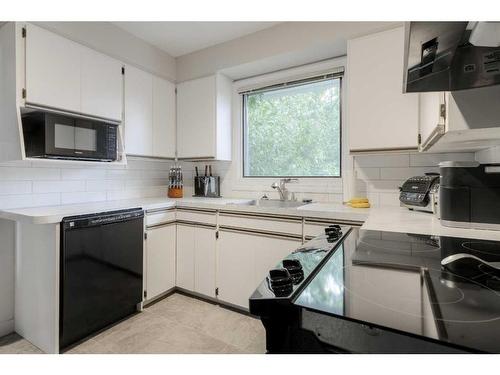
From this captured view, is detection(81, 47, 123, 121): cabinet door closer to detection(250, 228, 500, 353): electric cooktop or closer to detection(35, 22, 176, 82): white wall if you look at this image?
detection(35, 22, 176, 82): white wall

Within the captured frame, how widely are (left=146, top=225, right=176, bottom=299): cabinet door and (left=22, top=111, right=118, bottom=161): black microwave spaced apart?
765 millimetres

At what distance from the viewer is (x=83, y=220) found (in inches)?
69.9

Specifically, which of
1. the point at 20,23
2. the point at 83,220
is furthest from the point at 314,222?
the point at 20,23

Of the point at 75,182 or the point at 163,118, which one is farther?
the point at 163,118

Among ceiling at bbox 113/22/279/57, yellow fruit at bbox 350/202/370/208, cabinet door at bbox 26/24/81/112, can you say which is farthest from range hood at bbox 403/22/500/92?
cabinet door at bbox 26/24/81/112

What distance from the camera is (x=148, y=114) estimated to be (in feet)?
8.68

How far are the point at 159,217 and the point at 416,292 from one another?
6.95 ft

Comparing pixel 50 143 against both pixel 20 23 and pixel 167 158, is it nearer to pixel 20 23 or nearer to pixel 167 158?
pixel 20 23

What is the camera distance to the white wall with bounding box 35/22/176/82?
2.00 metres

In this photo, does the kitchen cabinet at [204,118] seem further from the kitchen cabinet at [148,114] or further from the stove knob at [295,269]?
the stove knob at [295,269]

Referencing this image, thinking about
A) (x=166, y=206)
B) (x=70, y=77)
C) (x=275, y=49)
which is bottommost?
(x=166, y=206)

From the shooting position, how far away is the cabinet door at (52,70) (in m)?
1.79

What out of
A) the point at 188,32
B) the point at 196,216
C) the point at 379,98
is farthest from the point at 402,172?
the point at 188,32

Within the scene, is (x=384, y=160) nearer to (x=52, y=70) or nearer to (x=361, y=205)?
(x=361, y=205)
